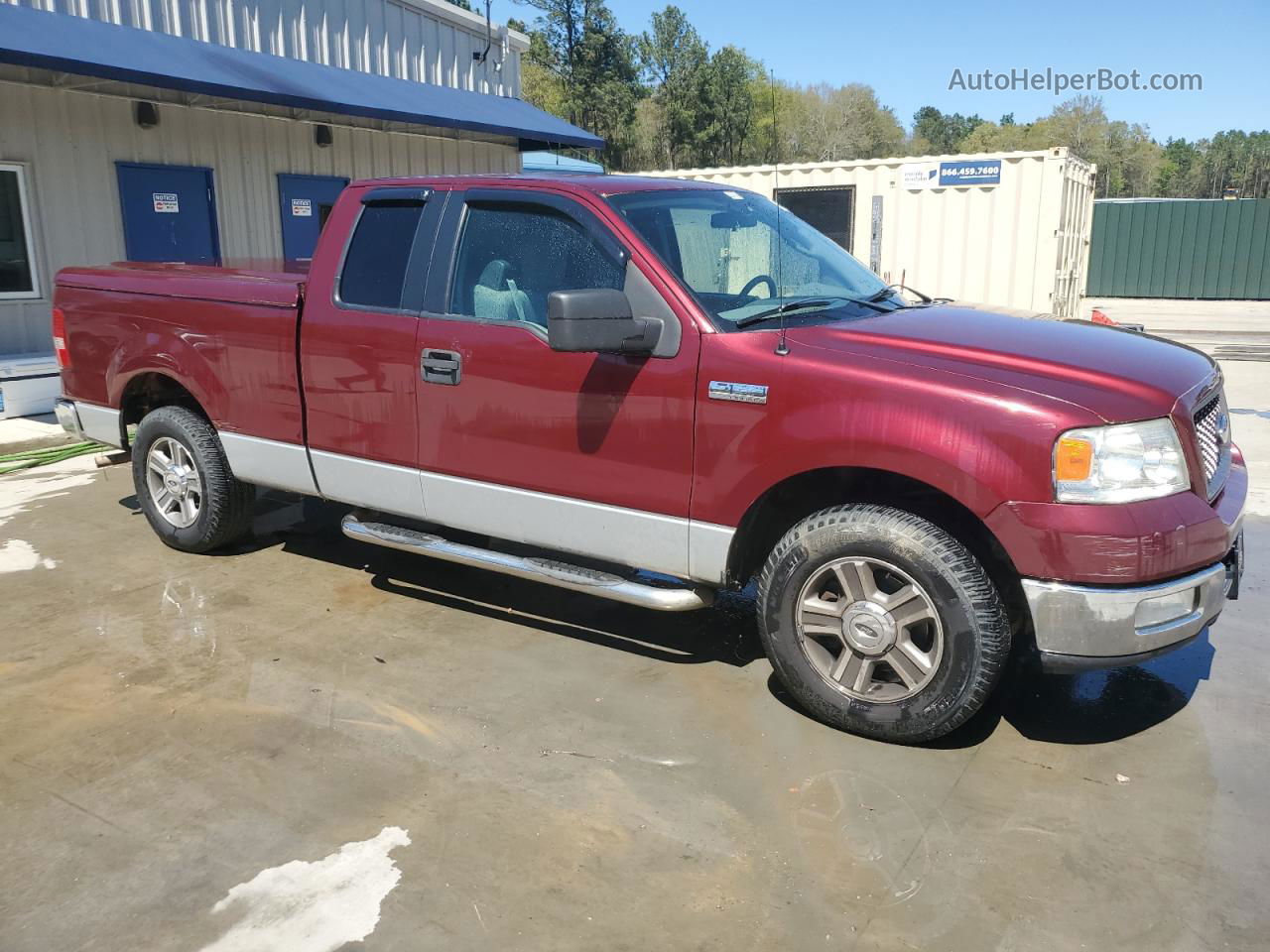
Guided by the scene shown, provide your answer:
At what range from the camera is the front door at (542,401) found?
394 centimetres

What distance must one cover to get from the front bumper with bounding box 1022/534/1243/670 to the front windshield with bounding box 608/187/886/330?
4.87 feet

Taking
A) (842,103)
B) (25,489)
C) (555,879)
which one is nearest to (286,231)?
(25,489)

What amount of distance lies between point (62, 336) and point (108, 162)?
6.04m

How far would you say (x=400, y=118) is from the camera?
1246 cm

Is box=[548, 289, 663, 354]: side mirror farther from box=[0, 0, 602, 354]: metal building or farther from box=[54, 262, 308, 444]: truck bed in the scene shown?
box=[0, 0, 602, 354]: metal building

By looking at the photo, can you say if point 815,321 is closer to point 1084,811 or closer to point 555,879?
point 1084,811

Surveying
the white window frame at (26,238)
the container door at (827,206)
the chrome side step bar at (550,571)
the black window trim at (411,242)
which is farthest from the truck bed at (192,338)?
the container door at (827,206)

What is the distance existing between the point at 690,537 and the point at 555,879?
1.42 meters

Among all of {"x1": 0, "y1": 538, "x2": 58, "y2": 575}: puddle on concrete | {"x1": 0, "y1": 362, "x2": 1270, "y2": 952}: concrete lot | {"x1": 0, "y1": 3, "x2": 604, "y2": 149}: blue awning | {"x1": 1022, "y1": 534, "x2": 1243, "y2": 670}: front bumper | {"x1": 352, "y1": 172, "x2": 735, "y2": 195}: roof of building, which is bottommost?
{"x1": 0, "y1": 362, "x2": 1270, "y2": 952}: concrete lot

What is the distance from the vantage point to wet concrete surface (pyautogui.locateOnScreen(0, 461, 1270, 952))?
110 inches

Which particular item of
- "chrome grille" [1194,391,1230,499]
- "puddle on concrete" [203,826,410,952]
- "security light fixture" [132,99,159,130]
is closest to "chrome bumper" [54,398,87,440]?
"puddle on concrete" [203,826,410,952]

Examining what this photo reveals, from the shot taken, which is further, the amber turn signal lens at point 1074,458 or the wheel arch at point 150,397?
the wheel arch at point 150,397

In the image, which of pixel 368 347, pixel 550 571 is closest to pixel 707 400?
pixel 550 571

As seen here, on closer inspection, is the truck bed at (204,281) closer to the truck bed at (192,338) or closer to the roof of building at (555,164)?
the truck bed at (192,338)
